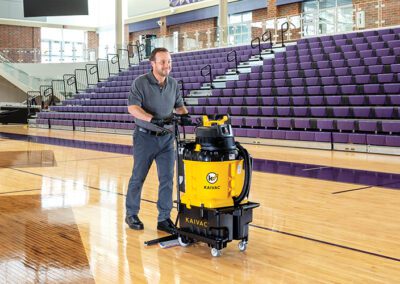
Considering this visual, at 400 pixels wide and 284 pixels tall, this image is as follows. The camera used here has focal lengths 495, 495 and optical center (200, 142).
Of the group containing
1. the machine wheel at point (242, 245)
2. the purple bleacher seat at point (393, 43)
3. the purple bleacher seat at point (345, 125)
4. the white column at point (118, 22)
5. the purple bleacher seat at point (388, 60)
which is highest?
the white column at point (118, 22)

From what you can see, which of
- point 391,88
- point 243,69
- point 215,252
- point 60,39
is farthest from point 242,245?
point 60,39

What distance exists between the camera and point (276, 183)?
5.89 m

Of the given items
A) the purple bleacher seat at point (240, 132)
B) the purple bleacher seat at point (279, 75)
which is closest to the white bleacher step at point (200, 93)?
the purple bleacher seat at point (279, 75)

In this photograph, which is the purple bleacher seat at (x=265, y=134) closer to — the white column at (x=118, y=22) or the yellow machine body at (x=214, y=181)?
the yellow machine body at (x=214, y=181)

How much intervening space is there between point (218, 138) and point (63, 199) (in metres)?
2.57

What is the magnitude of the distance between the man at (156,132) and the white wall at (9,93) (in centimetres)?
2381

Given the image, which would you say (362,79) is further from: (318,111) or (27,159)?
(27,159)

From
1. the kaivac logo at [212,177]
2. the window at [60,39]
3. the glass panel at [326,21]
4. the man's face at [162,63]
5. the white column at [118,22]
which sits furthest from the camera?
the window at [60,39]

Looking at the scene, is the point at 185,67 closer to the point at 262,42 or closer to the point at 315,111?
the point at 262,42

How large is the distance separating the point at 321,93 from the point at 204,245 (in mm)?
8449

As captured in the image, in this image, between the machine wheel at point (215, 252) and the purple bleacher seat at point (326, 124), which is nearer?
the machine wheel at point (215, 252)

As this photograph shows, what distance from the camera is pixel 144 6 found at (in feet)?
88.5

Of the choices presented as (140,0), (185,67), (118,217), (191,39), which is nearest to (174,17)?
(140,0)

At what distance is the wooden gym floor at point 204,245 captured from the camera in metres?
2.73
